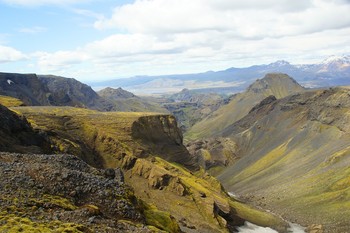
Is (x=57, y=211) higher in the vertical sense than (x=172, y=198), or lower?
higher

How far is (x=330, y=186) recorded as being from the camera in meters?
135

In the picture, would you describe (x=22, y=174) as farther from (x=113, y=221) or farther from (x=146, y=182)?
(x=146, y=182)

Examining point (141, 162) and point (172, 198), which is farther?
point (141, 162)

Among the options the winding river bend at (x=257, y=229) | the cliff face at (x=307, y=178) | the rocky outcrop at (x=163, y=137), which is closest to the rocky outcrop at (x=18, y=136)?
the rocky outcrop at (x=163, y=137)

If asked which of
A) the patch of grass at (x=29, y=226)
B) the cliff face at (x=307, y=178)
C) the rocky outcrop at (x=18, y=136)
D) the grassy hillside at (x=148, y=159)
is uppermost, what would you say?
the rocky outcrop at (x=18, y=136)

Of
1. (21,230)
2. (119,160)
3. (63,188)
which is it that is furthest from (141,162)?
(21,230)

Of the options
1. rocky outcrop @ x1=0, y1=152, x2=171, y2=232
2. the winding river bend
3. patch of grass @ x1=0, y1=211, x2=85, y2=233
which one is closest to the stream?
the winding river bend

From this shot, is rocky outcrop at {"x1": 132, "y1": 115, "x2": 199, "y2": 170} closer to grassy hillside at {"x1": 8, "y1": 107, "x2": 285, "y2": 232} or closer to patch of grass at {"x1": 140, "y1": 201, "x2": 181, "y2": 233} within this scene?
grassy hillside at {"x1": 8, "y1": 107, "x2": 285, "y2": 232}

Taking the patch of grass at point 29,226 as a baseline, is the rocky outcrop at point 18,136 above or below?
above

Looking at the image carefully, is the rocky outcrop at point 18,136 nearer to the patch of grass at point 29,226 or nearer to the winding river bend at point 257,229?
the patch of grass at point 29,226

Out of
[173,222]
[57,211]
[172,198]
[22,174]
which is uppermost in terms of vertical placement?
[22,174]

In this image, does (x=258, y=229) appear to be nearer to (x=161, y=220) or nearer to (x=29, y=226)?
(x=161, y=220)

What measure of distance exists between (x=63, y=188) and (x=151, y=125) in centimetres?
7957

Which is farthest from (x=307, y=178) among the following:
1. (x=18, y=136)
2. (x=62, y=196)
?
(x=62, y=196)
